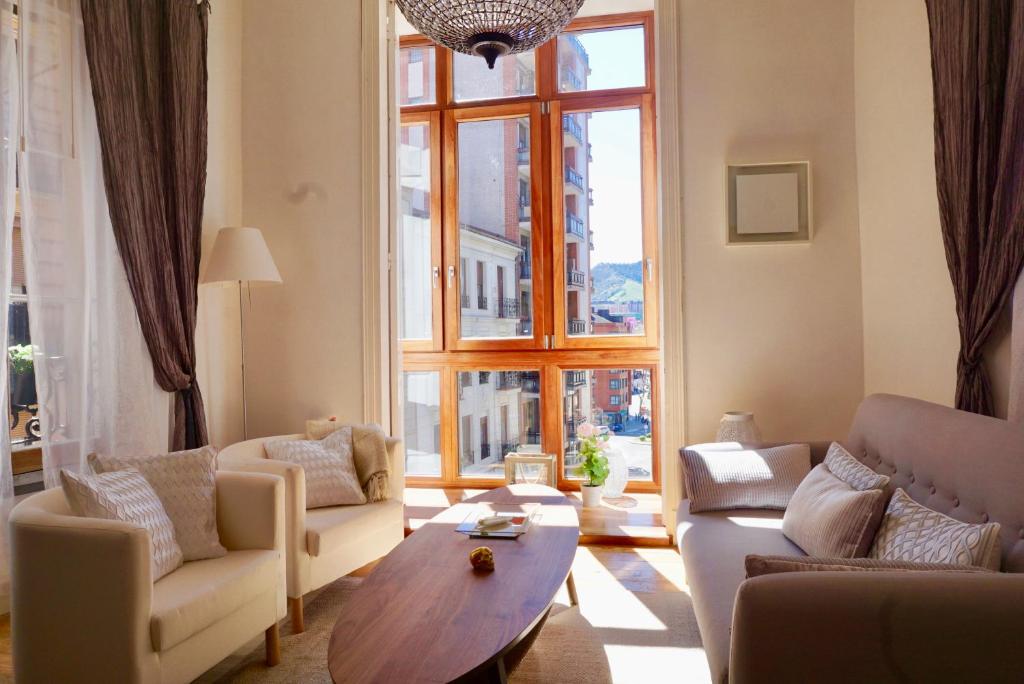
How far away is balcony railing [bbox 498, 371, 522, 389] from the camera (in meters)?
4.92

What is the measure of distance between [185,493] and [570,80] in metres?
3.69

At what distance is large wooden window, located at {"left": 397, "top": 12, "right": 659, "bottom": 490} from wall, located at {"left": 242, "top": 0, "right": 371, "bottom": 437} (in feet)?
2.17

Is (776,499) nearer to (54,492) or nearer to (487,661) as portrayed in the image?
(487,661)

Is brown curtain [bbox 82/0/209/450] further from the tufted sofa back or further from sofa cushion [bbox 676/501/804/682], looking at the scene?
the tufted sofa back

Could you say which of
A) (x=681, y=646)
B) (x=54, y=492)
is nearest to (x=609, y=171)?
(x=681, y=646)

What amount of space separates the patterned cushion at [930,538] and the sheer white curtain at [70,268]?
10.7 feet

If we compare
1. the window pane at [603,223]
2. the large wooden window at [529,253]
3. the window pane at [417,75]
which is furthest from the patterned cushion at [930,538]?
the window pane at [417,75]

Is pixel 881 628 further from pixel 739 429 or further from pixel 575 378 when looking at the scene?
pixel 575 378

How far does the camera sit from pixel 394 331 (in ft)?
13.8

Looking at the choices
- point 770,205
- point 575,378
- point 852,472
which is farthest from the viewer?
point 575,378

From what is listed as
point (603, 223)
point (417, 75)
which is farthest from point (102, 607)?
point (417, 75)

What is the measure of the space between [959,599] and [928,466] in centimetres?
94

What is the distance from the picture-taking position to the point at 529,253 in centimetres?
488

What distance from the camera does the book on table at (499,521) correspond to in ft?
8.56
